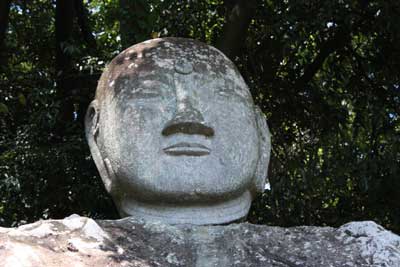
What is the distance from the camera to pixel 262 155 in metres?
4.52

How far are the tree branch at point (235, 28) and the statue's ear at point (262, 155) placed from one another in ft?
5.00

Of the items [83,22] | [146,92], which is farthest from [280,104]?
[146,92]

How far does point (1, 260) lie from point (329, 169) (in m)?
4.03

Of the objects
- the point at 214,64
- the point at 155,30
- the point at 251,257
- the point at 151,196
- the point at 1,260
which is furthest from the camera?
the point at 155,30

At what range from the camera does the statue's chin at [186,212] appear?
4.03 meters

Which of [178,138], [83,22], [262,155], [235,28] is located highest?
[83,22]

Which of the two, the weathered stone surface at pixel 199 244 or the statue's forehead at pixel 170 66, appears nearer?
the weathered stone surface at pixel 199 244

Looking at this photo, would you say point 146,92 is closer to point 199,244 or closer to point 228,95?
point 228,95

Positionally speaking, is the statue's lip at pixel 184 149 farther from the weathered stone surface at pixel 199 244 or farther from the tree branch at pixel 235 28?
the tree branch at pixel 235 28

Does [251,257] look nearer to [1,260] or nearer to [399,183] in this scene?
[1,260]

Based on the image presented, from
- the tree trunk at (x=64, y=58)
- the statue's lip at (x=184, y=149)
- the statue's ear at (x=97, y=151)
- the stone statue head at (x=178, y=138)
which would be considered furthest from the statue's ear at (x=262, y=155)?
the tree trunk at (x=64, y=58)

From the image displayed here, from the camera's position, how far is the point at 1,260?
3074 millimetres

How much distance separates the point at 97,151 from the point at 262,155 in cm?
87

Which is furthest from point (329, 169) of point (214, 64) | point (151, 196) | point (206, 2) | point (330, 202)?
point (151, 196)
